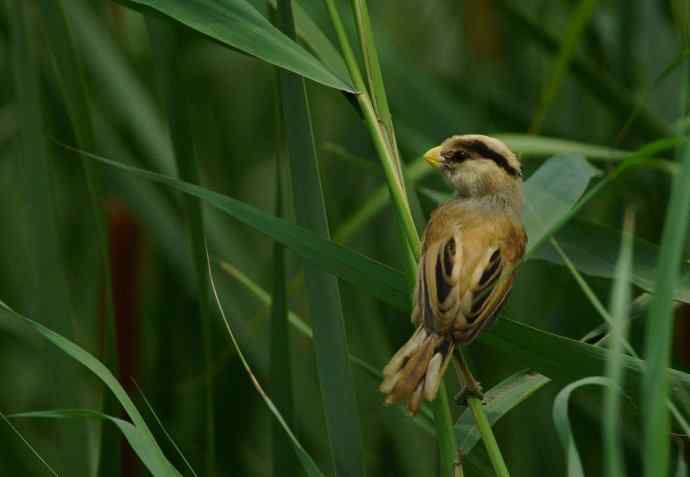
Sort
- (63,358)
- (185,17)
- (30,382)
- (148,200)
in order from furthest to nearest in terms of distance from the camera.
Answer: (30,382), (148,200), (63,358), (185,17)

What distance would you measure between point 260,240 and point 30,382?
0.82 metres

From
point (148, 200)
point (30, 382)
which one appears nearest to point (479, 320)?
point (148, 200)

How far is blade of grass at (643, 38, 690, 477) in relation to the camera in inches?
45.0

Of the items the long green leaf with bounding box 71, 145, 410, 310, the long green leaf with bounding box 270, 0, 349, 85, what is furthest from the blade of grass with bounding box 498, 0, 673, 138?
the long green leaf with bounding box 71, 145, 410, 310

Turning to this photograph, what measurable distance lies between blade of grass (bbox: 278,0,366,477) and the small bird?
0.27ft

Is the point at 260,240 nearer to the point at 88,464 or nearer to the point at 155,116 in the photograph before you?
the point at 155,116

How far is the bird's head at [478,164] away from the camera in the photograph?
2193 millimetres

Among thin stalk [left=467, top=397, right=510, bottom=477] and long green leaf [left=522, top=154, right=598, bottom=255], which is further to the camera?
long green leaf [left=522, top=154, right=598, bottom=255]

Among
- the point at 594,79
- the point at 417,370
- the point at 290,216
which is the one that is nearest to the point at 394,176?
the point at 417,370

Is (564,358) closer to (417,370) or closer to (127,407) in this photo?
(417,370)

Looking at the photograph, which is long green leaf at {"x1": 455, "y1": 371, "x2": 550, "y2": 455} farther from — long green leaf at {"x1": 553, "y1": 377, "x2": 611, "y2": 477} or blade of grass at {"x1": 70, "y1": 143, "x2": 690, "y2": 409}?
long green leaf at {"x1": 553, "y1": 377, "x2": 611, "y2": 477}

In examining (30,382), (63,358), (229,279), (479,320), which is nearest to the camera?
(479,320)

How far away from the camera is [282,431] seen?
181 cm

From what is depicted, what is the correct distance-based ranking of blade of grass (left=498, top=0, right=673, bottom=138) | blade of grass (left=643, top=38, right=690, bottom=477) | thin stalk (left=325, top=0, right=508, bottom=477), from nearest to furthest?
blade of grass (left=643, top=38, right=690, bottom=477)
thin stalk (left=325, top=0, right=508, bottom=477)
blade of grass (left=498, top=0, right=673, bottom=138)
